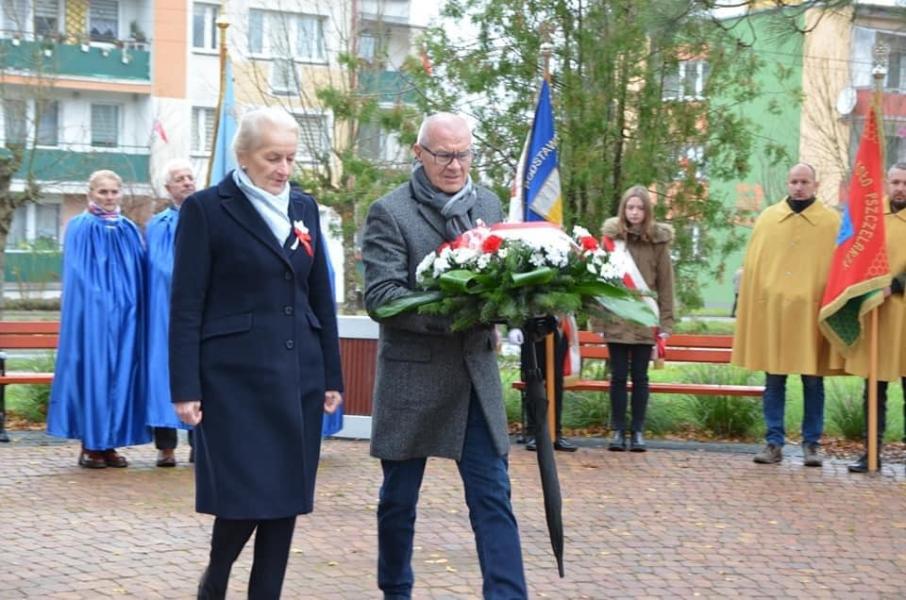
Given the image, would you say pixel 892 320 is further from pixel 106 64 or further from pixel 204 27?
pixel 106 64

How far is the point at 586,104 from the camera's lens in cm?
1466

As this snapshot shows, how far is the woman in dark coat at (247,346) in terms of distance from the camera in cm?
520

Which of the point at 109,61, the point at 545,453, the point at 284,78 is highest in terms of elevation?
the point at 109,61

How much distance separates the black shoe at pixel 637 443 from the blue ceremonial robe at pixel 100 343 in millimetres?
3779

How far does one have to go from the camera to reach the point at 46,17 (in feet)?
112

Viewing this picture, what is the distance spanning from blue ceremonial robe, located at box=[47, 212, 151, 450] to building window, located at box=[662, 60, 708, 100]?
702cm

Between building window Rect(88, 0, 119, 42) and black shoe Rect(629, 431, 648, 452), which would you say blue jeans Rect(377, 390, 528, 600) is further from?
building window Rect(88, 0, 119, 42)

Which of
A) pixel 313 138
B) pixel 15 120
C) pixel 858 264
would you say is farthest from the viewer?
pixel 313 138

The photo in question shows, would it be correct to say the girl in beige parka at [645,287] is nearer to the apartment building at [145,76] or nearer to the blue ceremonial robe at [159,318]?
the blue ceremonial robe at [159,318]

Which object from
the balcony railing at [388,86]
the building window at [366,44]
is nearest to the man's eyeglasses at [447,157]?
the balcony railing at [388,86]

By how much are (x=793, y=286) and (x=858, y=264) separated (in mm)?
586

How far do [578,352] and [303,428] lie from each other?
624 centimetres

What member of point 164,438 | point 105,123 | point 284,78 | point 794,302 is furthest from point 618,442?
point 105,123

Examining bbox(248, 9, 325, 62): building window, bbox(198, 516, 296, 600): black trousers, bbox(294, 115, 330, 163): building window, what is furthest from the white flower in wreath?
bbox(248, 9, 325, 62): building window
